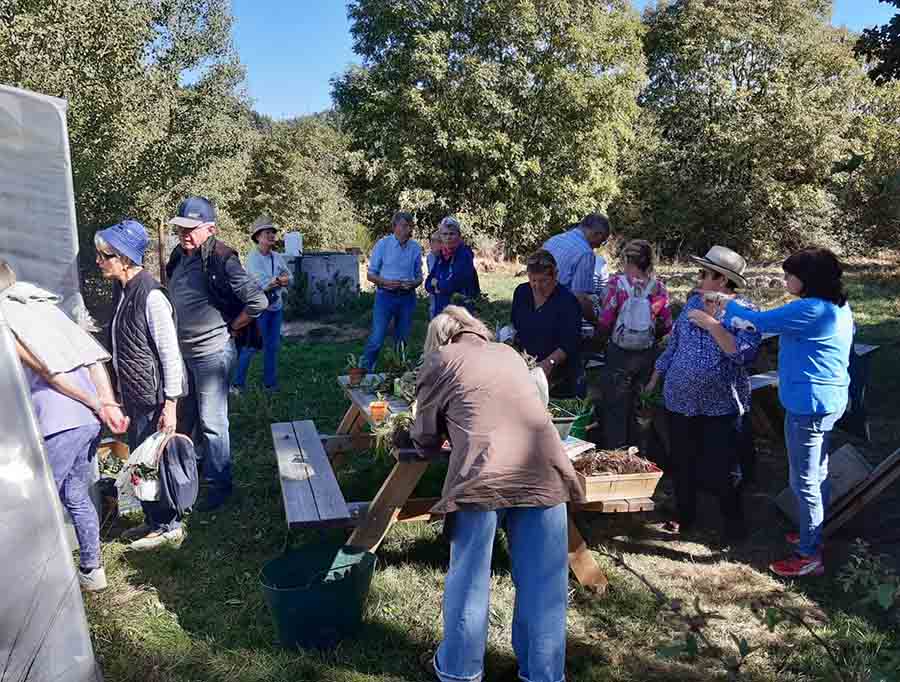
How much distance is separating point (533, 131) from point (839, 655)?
69.1 feet

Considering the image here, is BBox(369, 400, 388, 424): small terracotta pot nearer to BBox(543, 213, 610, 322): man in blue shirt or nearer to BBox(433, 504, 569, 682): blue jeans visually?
BBox(433, 504, 569, 682): blue jeans

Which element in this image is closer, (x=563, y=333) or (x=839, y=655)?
(x=839, y=655)

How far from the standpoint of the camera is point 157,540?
14.5ft

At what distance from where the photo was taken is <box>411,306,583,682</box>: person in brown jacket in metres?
2.84

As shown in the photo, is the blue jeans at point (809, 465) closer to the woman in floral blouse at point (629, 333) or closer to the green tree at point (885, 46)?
the woman in floral blouse at point (629, 333)

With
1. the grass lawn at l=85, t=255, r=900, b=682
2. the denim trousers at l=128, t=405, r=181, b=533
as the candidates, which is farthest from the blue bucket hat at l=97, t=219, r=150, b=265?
the grass lawn at l=85, t=255, r=900, b=682

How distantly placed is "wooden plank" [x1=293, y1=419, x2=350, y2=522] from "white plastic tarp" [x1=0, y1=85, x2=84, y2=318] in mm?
1599

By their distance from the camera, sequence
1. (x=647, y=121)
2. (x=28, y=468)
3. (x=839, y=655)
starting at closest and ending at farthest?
(x=28, y=468) → (x=839, y=655) → (x=647, y=121)

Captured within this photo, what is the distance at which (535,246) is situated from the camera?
79.4 feet

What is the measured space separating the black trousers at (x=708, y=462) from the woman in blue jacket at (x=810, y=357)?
1.47 ft

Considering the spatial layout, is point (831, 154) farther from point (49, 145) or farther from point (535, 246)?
point (49, 145)

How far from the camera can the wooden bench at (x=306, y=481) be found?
3604 mm

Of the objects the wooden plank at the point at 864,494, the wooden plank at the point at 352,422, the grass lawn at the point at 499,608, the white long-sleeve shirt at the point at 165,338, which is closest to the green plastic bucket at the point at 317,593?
the grass lawn at the point at 499,608

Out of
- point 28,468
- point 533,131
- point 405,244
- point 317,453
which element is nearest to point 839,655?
point 317,453
